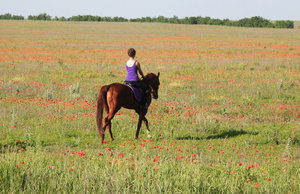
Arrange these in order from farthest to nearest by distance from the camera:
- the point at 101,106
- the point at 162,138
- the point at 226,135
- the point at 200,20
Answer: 1. the point at 200,20
2. the point at 226,135
3. the point at 162,138
4. the point at 101,106

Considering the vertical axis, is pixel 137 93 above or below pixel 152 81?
below

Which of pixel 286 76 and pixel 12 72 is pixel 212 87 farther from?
pixel 12 72

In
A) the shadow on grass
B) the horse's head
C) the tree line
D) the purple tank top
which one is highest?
the tree line

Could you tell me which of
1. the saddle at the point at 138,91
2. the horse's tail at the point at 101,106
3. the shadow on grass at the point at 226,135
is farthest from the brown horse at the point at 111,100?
the shadow on grass at the point at 226,135

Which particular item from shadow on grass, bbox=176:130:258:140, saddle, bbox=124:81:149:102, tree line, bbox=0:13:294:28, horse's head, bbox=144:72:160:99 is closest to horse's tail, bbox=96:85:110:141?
saddle, bbox=124:81:149:102

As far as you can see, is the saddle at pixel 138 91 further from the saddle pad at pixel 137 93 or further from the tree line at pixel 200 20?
the tree line at pixel 200 20

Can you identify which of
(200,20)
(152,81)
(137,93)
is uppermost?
(200,20)

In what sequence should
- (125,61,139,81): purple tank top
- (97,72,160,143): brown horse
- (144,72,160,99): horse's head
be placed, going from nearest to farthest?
(97,72,160,143): brown horse, (125,61,139,81): purple tank top, (144,72,160,99): horse's head

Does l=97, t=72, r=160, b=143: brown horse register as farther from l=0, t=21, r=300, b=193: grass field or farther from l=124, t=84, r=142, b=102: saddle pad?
l=0, t=21, r=300, b=193: grass field

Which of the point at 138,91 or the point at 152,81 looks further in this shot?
the point at 152,81

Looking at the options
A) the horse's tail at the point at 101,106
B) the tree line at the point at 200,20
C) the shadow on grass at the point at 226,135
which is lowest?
the shadow on grass at the point at 226,135

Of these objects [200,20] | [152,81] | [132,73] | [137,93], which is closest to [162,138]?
[137,93]

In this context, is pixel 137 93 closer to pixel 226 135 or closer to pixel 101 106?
pixel 101 106

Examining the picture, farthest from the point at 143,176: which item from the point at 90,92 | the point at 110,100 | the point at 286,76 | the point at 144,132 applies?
the point at 286,76
